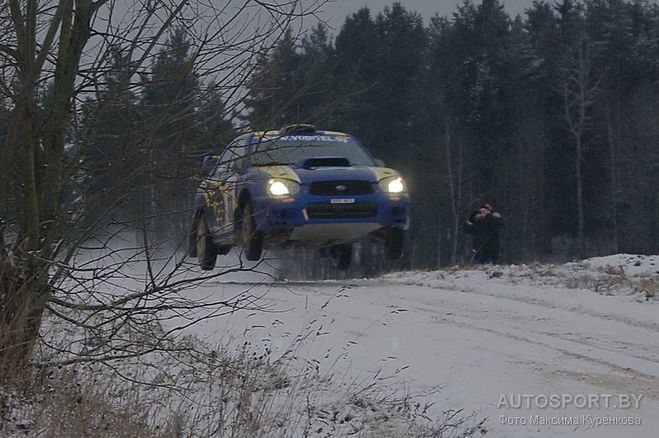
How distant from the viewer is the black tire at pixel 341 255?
18.3 meters

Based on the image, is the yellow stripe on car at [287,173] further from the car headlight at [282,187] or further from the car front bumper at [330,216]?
the car front bumper at [330,216]

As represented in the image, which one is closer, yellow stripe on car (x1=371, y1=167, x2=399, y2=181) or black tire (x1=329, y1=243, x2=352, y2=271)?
yellow stripe on car (x1=371, y1=167, x2=399, y2=181)

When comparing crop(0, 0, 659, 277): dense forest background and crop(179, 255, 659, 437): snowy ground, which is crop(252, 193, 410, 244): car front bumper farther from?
crop(0, 0, 659, 277): dense forest background

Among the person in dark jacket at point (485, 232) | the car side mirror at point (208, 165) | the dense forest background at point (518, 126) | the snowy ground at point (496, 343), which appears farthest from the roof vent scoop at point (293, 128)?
the dense forest background at point (518, 126)

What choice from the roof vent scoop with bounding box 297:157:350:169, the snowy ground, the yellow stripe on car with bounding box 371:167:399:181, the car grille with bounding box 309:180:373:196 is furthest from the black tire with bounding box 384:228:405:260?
the roof vent scoop with bounding box 297:157:350:169

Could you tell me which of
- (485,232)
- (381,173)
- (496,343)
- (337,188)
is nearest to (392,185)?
(381,173)

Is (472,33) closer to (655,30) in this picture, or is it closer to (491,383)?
(655,30)

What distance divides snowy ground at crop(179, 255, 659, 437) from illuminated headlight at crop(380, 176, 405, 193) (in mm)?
1410

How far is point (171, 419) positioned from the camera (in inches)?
291

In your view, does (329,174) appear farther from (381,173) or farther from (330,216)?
(381,173)

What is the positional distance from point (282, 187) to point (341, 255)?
3815mm

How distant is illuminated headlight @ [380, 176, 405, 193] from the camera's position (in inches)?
619

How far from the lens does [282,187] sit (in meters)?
15.2

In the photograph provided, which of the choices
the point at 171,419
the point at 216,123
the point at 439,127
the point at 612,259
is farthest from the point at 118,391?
the point at 439,127
